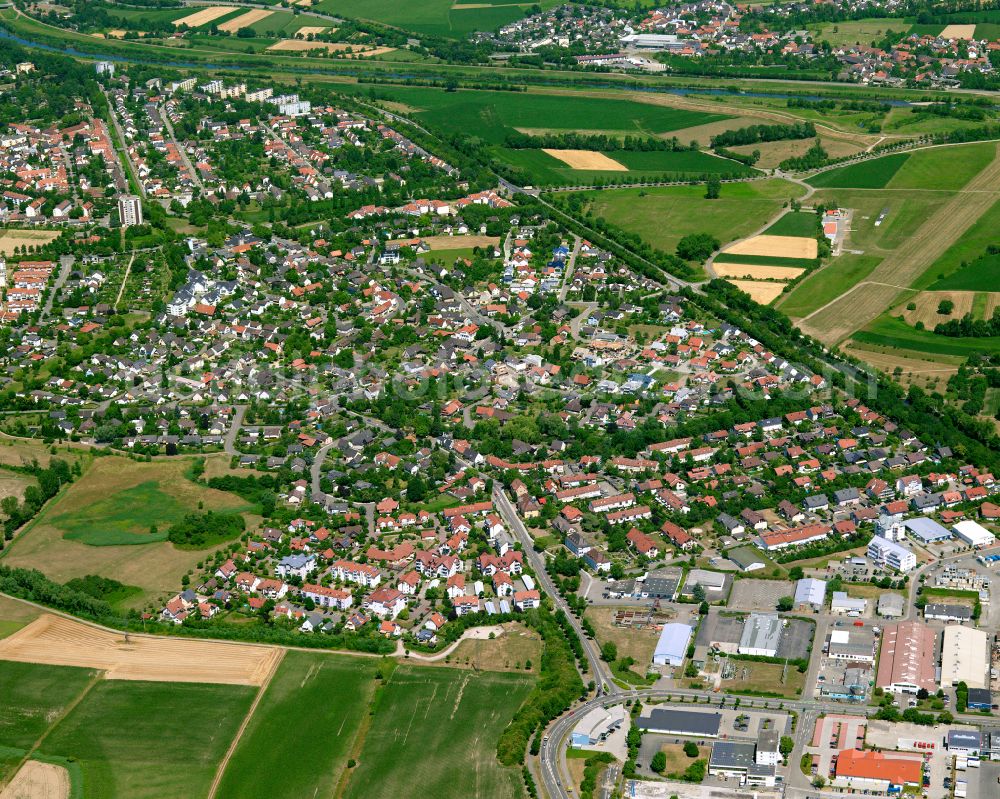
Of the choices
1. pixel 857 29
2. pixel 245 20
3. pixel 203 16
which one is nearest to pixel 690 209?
pixel 857 29

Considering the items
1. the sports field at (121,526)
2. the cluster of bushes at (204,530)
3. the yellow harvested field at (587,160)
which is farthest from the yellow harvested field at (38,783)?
the yellow harvested field at (587,160)

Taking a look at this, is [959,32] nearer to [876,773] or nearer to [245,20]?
[245,20]

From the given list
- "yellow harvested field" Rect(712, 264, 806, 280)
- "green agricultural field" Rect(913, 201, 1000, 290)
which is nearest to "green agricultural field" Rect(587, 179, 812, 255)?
"yellow harvested field" Rect(712, 264, 806, 280)

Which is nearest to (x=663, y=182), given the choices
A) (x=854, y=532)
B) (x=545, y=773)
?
(x=854, y=532)

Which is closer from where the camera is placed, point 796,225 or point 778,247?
point 778,247

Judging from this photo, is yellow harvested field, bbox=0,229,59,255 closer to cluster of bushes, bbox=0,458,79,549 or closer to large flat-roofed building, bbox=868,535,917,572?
cluster of bushes, bbox=0,458,79,549

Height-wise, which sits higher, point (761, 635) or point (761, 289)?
point (761, 289)
